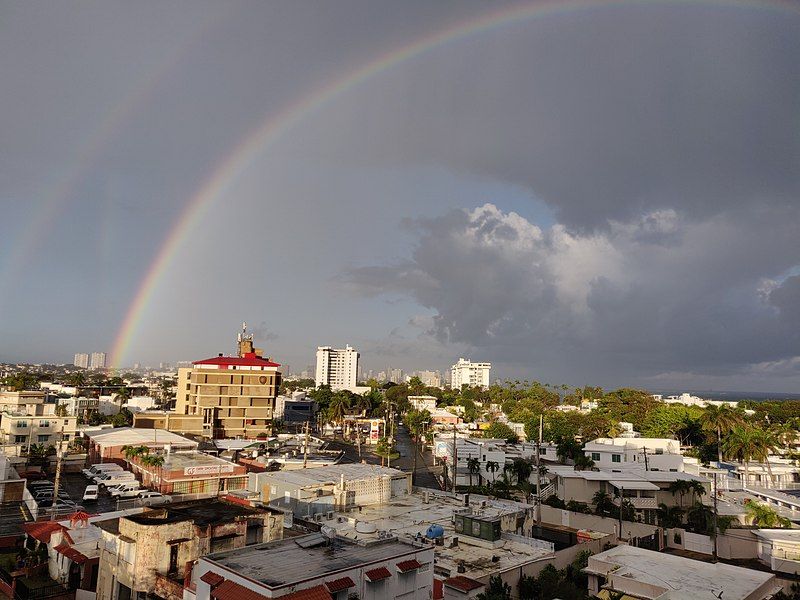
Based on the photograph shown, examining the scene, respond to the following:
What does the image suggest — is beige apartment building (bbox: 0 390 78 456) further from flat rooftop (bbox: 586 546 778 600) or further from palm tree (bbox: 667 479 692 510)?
palm tree (bbox: 667 479 692 510)

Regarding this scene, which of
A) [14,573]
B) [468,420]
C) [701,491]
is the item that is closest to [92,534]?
[14,573]

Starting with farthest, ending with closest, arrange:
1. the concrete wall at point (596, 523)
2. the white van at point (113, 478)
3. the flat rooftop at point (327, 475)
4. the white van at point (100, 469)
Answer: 1. the white van at point (100, 469)
2. the white van at point (113, 478)
3. the concrete wall at point (596, 523)
4. the flat rooftop at point (327, 475)

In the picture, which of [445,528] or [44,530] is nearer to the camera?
[44,530]

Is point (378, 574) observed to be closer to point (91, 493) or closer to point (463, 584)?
point (463, 584)

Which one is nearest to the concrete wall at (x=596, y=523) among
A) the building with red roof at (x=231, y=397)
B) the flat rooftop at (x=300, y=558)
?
the flat rooftop at (x=300, y=558)

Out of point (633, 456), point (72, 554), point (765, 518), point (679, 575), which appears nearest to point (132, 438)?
point (72, 554)

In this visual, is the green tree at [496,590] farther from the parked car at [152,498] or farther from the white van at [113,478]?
the white van at [113,478]
